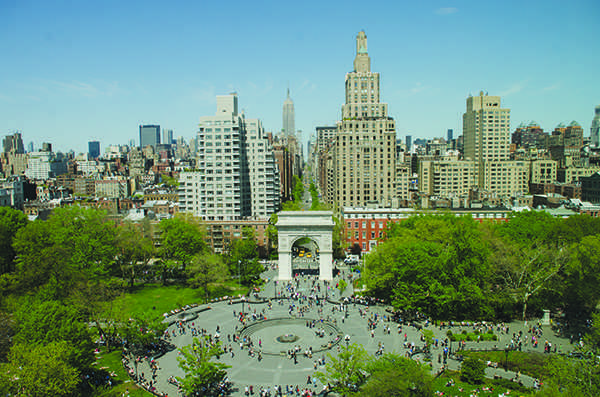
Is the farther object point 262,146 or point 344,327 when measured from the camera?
point 262,146

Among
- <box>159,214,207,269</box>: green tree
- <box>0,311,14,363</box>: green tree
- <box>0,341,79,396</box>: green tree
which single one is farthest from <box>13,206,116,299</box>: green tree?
<box>0,341,79,396</box>: green tree

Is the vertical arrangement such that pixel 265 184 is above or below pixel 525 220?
above

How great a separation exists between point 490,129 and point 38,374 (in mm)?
154401

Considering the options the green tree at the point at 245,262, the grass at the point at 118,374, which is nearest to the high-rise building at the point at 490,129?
the green tree at the point at 245,262

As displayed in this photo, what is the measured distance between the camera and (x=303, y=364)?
4847 centimetres

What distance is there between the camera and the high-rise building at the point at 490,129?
154625 millimetres

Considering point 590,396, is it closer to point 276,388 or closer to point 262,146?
point 276,388

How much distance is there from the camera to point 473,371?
43.0 meters

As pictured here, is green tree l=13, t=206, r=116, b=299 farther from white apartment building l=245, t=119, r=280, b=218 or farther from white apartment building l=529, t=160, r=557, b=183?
white apartment building l=529, t=160, r=557, b=183

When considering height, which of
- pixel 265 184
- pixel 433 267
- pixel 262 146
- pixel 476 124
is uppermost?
pixel 476 124

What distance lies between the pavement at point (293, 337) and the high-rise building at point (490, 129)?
104256 millimetres

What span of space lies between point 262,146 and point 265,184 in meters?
9.97

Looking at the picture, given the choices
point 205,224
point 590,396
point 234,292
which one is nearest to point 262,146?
point 205,224

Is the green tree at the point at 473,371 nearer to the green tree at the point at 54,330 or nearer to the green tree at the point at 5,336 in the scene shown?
the green tree at the point at 54,330
